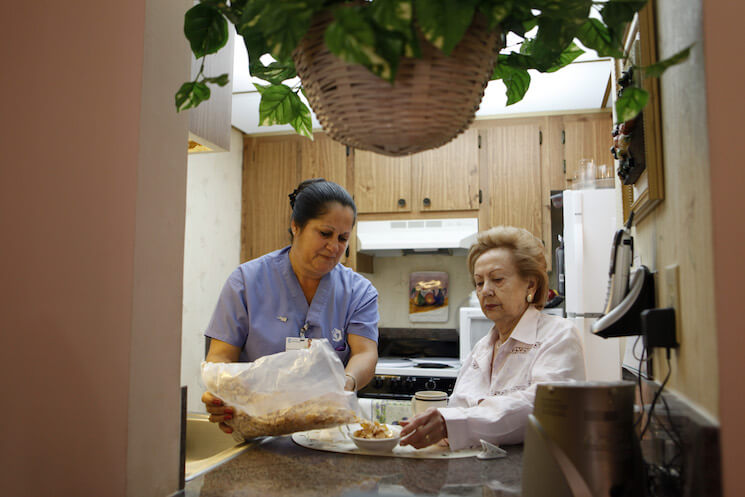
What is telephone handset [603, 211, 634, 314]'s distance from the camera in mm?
966

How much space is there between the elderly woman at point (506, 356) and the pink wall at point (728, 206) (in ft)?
1.94

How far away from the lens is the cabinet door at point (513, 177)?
3373 millimetres

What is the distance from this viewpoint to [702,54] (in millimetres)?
661

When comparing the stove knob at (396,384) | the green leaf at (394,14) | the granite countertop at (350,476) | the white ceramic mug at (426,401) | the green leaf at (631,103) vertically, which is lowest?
the stove knob at (396,384)

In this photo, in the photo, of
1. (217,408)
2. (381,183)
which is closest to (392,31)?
(217,408)

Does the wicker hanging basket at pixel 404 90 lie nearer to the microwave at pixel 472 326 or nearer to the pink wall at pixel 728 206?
the pink wall at pixel 728 206

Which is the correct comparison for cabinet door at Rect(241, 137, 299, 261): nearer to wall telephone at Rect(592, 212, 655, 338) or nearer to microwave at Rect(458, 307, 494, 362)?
microwave at Rect(458, 307, 494, 362)

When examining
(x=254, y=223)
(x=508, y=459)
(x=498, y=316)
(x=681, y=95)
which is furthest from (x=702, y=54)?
(x=254, y=223)

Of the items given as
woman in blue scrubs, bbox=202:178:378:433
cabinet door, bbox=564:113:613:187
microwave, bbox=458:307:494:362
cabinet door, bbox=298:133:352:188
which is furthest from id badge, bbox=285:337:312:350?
cabinet door, bbox=564:113:613:187

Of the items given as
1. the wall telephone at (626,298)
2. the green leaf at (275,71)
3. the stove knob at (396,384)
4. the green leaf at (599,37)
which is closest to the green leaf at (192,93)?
the green leaf at (275,71)

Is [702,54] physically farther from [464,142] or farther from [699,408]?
[464,142]

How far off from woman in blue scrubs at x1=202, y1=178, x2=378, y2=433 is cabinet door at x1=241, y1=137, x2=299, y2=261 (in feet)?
6.51

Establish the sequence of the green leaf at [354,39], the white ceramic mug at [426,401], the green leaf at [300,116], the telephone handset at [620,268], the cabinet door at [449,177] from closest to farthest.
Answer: the green leaf at [354,39]
the green leaf at [300,116]
the telephone handset at [620,268]
the white ceramic mug at [426,401]
the cabinet door at [449,177]

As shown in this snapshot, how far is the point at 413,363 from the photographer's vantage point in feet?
10.8
